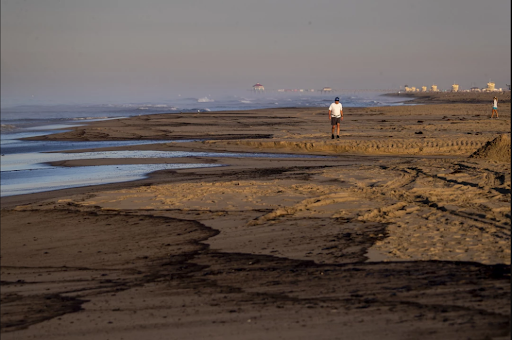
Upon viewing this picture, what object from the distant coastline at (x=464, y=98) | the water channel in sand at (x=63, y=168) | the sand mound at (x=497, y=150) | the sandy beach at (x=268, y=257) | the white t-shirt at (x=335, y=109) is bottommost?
the sandy beach at (x=268, y=257)

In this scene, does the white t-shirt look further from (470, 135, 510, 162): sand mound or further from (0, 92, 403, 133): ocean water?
(0, 92, 403, 133): ocean water

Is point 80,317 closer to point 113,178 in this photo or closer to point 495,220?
point 495,220

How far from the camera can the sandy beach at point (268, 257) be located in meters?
4.15

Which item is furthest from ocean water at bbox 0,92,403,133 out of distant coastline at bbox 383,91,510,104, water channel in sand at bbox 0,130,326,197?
water channel in sand at bbox 0,130,326,197

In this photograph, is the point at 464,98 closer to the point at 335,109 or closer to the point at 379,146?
the point at 335,109

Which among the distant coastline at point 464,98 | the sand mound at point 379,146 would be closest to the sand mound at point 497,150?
the sand mound at point 379,146

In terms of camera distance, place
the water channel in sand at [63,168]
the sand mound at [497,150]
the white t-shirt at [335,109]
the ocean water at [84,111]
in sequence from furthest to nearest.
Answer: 1. the ocean water at [84,111]
2. the white t-shirt at [335,109]
3. the sand mound at [497,150]
4. the water channel in sand at [63,168]

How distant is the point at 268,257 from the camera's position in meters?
5.84

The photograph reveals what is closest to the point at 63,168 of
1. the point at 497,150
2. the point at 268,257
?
the point at 268,257

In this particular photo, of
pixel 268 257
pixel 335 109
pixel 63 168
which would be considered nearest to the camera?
pixel 268 257

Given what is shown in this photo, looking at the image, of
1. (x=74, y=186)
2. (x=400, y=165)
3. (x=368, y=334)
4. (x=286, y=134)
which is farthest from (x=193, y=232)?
(x=286, y=134)

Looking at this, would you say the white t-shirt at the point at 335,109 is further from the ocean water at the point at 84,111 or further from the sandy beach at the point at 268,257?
the ocean water at the point at 84,111

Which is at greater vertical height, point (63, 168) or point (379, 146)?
point (379, 146)

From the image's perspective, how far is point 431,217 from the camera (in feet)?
23.3
